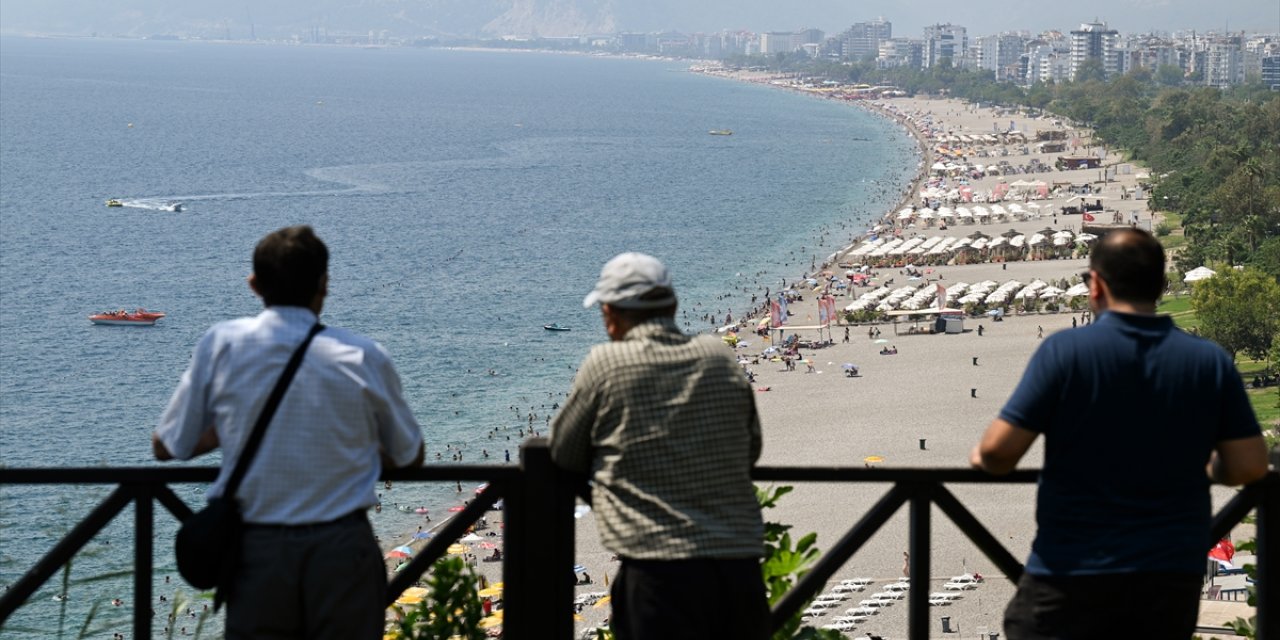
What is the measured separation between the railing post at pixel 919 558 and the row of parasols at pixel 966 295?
2028 inches

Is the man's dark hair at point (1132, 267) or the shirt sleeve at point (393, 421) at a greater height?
the man's dark hair at point (1132, 267)

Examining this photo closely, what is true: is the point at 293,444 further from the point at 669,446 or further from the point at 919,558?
the point at 919,558

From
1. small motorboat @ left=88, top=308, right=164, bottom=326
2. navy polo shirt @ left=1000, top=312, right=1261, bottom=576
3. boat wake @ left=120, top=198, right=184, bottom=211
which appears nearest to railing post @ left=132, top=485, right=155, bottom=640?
navy polo shirt @ left=1000, top=312, right=1261, bottom=576

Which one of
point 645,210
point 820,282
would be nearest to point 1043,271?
point 820,282

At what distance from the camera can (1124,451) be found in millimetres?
4258

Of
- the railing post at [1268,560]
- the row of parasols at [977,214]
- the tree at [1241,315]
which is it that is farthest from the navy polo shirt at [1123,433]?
the row of parasols at [977,214]

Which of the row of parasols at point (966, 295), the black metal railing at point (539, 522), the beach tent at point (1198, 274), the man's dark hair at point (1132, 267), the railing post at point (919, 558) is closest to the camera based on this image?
the man's dark hair at point (1132, 267)

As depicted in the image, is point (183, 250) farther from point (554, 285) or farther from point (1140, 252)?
point (1140, 252)

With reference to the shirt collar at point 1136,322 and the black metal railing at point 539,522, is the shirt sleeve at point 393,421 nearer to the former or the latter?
the black metal railing at point 539,522

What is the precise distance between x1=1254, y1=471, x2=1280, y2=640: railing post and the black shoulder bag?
3.08 m

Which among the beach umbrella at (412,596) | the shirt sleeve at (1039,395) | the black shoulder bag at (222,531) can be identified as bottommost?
the beach umbrella at (412,596)

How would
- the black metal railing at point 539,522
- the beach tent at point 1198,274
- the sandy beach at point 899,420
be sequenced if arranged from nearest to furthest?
the black metal railing at point 539,522, the sandy beach at point 899,420, the beach tent at point 1198,274

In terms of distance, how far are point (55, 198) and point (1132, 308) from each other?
100731mm

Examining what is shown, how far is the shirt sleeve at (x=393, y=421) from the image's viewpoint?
4.31 m
